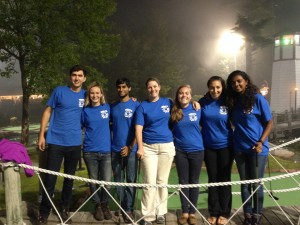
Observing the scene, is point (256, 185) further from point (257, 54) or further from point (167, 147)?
point (257, 54)

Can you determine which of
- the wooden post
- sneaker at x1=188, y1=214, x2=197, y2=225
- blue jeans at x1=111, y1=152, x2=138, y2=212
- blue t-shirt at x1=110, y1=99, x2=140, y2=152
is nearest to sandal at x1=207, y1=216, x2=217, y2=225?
sneaker at x1=188, y1=214, x2=197, y2=225

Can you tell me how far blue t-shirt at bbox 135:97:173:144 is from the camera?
13.0 ft

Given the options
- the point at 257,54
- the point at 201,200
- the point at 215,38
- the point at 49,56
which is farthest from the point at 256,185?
the point at 215,38

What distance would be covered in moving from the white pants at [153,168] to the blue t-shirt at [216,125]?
54cm

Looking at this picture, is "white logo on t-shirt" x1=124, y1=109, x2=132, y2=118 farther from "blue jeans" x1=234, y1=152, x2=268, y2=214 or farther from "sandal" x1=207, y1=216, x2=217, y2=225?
"sandal" x1=207, y1=216, x2=217, y2=225

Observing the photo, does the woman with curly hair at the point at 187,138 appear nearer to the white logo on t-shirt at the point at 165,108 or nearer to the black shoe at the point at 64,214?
the white logo on t-shirt at the point at 165,108

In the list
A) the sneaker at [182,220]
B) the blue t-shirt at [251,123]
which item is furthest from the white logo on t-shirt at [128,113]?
the sneaker at [182,220]

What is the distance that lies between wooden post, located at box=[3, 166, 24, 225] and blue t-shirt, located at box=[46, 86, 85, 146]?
2.01 feet

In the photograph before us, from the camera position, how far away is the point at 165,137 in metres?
3.96

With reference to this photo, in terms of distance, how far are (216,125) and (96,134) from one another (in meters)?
1.70

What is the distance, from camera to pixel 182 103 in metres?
3.96

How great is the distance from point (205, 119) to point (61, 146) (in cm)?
207

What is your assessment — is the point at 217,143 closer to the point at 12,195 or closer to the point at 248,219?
the point at 248,219

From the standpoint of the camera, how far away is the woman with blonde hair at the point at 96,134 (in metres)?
4.14
